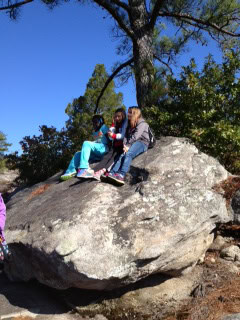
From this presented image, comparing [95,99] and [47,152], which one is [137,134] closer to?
[47,152]

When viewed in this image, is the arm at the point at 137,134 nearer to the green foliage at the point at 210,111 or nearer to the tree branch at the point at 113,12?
the green foliage at the point at 210,111

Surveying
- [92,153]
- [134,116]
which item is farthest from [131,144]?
[92,153]

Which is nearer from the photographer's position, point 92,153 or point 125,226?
point 125,226

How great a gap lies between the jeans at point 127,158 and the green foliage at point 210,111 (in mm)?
1110

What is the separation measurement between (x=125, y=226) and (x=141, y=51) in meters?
5.99

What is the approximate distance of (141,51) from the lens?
8.50 metres

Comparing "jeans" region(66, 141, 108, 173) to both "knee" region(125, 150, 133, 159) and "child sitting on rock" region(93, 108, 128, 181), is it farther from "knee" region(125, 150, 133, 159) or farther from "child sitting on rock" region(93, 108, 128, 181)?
"knee" region(125, 150, 133, 159)

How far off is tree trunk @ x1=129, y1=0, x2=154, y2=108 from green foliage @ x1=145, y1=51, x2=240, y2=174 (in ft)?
6.15

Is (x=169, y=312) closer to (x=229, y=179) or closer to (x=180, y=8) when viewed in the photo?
(x=229, y=179)

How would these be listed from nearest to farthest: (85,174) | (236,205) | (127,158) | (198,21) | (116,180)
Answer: (116,180)
(236,205)
(127,158)
(85,174)
(198,21)

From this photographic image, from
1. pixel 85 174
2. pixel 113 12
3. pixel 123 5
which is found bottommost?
pixel 85 174

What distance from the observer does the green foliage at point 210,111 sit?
5.64m

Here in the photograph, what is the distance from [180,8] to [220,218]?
6.94 m

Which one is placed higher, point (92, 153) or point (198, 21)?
point (198, 21)
